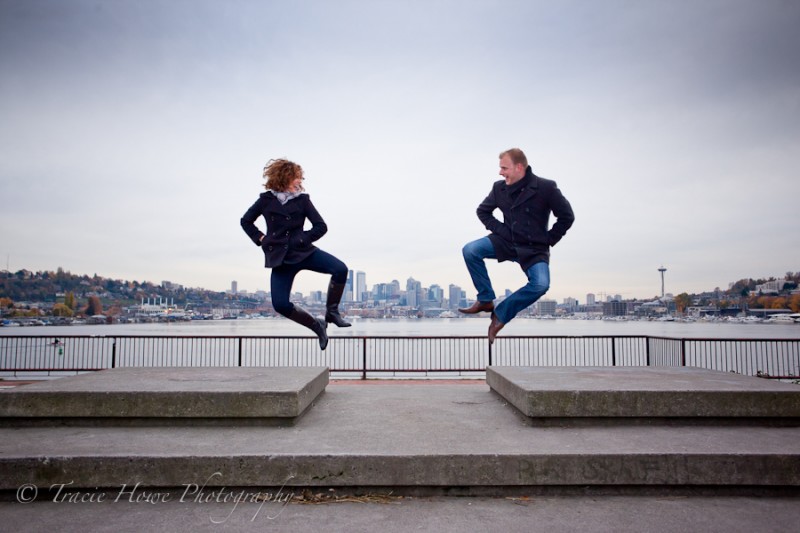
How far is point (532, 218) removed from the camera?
23.9ft

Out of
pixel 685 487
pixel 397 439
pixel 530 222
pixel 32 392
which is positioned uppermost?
pixel 530 222

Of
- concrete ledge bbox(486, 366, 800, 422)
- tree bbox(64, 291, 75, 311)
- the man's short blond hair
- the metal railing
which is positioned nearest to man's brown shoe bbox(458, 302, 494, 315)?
the metal railing

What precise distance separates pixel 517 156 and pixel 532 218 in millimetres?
889

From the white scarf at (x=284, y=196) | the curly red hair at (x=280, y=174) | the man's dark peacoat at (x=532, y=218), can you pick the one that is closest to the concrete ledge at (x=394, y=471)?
the man's dark peacoat at (x=532, y=218)

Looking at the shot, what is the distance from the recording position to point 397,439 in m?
5.86

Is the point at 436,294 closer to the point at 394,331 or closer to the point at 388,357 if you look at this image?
the point at 388,357

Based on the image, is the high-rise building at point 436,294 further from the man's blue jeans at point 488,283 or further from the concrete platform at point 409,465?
the concrete platform at point 409,465

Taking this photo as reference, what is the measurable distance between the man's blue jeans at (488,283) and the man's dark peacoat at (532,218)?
20 centimetres

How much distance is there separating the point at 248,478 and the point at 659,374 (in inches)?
254

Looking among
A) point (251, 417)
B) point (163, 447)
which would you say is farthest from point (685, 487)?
point (163, 447)

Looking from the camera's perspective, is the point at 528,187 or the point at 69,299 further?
the point at 69,299

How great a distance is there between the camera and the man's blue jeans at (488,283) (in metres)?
7.25

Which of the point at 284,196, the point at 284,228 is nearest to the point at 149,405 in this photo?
the point at 284,228

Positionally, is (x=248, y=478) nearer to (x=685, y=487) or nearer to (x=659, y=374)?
(x=685, y=487)
